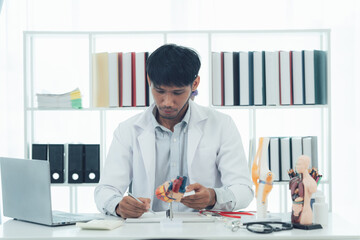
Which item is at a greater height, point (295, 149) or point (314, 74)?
point (314, 74)

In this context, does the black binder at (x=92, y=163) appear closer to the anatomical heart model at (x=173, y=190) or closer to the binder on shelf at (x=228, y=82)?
the binder on shelf at (x=228, y=82)

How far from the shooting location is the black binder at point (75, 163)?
270 centimetres

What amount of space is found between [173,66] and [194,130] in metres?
0.33

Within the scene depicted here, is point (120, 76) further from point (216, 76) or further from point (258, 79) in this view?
point (258, 79)

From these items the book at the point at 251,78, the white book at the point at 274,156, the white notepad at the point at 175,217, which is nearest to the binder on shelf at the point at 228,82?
the book at the point at 251,78

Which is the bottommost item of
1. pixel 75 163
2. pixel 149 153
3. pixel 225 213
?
pixel 225 213

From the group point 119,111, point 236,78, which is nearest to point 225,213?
point 236,78

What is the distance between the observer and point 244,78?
2711mm

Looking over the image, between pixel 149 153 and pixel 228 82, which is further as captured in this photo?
pixel 228 82

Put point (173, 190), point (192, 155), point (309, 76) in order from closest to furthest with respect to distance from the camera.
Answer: point (173, 190)
point (192, 155)
point (309, 76)

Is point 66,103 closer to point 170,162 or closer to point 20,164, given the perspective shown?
point 170,162

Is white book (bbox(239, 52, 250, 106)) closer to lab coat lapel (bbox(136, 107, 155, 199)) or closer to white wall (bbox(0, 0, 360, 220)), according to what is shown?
white wall (bbox(0, 0, 360, 220))

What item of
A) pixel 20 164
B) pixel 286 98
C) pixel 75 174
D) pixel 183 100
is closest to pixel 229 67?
pixel 286 98

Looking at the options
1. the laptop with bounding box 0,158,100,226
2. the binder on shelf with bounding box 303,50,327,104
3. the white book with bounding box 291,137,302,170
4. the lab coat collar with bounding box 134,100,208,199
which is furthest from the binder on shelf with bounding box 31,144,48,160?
the binder on shelf with bounding box 303,50,327,104
